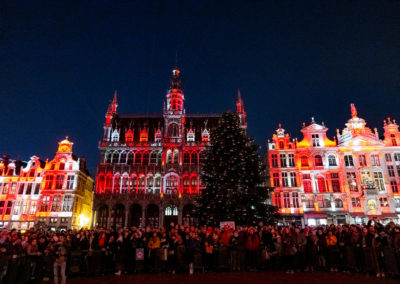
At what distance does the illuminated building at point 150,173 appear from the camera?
40375 mm

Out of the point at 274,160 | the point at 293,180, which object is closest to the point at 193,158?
the point at 274,160

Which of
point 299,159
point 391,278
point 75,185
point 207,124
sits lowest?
point 391,278

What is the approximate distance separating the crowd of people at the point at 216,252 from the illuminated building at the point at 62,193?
3194 centimetres

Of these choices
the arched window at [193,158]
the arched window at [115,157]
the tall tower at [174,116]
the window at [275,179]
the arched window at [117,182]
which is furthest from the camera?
the tall tower at [174,116]

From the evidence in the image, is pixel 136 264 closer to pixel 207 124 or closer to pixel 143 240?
pixel 143 240

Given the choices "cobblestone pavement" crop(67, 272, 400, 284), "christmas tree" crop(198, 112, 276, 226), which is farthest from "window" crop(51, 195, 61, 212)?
"cobblestone pavement" crop(67, 272, 400, 284)

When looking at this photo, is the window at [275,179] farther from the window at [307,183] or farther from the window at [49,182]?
the window at [49,182]

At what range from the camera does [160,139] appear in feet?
146

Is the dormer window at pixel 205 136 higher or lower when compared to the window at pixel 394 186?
higher

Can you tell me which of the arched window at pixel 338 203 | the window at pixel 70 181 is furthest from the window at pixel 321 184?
the window at pixel 70 181

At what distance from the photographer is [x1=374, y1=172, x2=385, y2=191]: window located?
127ft

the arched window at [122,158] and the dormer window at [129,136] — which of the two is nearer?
the arched window at [122,158]

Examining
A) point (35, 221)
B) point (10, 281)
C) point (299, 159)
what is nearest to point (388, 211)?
point (299, 159)

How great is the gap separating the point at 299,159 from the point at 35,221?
40769mm
